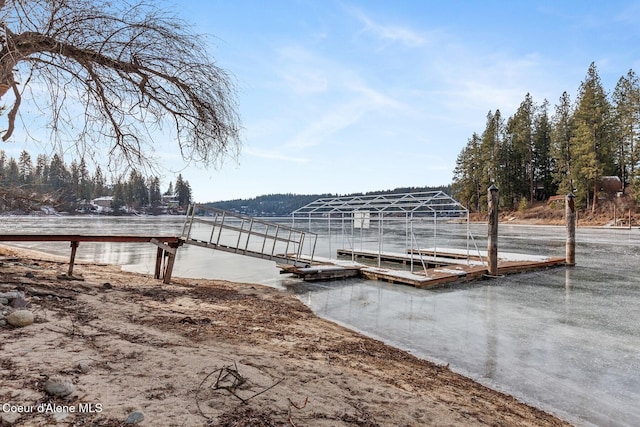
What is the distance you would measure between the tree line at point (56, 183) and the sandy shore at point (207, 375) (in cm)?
151

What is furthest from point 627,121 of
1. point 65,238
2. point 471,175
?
point 65,238

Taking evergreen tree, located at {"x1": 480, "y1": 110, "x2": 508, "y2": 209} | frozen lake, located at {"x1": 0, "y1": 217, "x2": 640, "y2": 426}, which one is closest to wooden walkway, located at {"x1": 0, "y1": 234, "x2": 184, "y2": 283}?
frozen lake, located at {"x1": 0, "y1": 217, "x2": 640, "y2": 426}

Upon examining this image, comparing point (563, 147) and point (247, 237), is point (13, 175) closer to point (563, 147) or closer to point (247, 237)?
point (247, 237)

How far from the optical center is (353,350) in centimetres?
469

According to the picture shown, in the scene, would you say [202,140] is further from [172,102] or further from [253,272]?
[253,272]

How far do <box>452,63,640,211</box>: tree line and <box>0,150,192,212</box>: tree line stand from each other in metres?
29.2

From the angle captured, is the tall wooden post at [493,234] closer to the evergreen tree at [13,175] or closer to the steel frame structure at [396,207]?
the steel frame structure at [396,207]

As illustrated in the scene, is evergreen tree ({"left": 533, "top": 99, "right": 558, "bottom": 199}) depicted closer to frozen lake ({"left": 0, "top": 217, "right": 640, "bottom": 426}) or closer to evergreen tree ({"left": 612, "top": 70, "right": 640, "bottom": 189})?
evergreen tree ({"left": 612, "top": 70, "right": 640, "bottom": 189})

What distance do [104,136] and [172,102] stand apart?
0.90 meters

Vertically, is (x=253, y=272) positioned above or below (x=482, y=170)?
below

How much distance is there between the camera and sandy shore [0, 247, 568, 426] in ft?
7.33

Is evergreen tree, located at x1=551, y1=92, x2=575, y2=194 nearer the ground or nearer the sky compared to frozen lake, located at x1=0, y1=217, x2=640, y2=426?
nearer the sky

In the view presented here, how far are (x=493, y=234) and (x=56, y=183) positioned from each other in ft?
38.9

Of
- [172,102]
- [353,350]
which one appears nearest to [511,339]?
[353,350]
